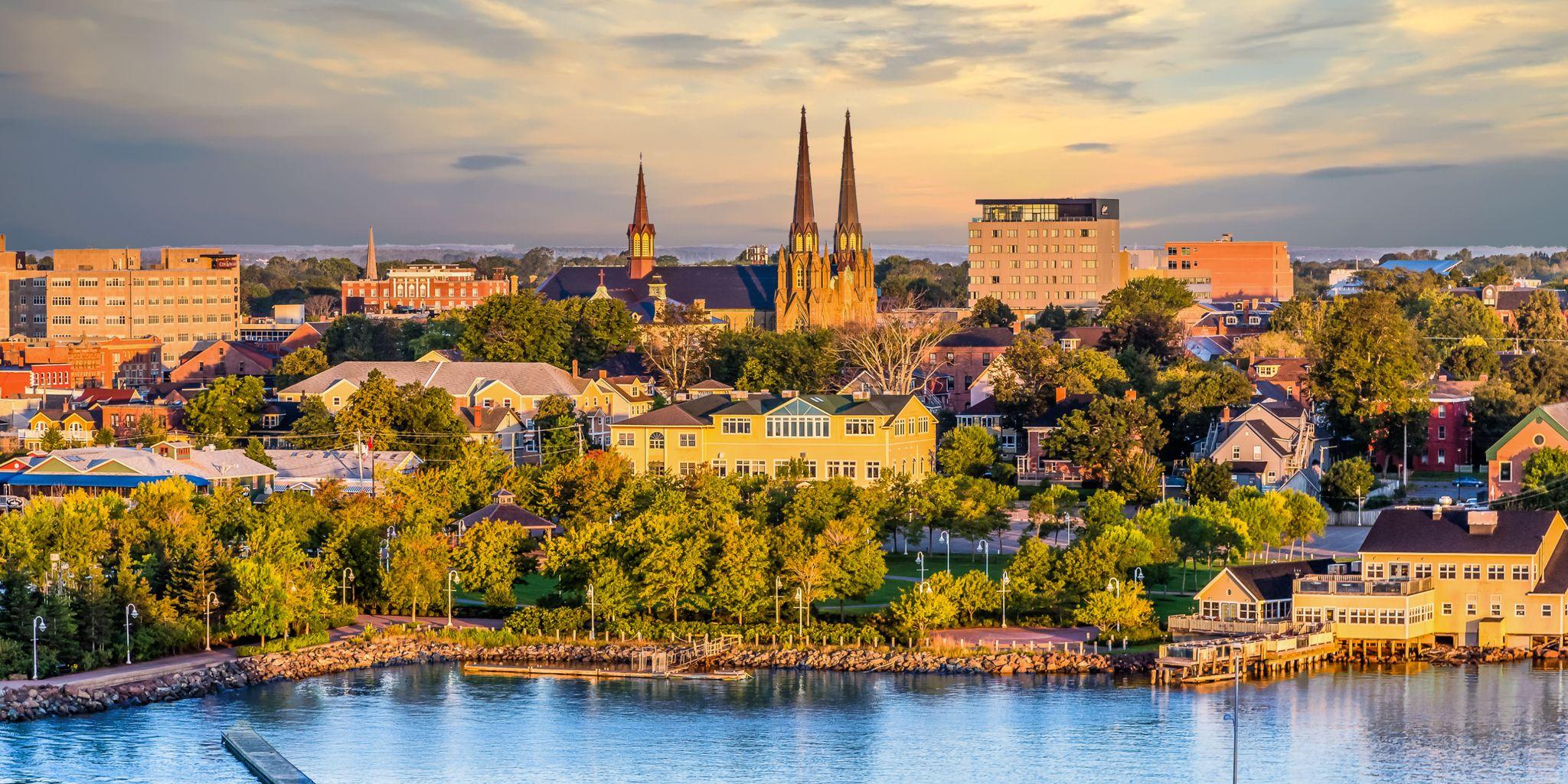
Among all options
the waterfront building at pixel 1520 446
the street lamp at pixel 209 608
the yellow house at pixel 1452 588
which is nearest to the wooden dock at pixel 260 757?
the street lamp at pixel 209 608

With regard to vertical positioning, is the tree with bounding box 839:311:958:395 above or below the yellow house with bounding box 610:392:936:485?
above

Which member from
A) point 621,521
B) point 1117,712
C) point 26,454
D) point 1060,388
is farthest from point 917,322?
point 1117,712

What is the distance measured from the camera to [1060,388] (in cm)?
8319

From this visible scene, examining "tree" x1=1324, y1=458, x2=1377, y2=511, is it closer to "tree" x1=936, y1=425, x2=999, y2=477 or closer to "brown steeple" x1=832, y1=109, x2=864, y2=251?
"tree" x1=936, y1=425, x2=999, y2=477

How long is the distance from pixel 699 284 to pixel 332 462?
59.3m

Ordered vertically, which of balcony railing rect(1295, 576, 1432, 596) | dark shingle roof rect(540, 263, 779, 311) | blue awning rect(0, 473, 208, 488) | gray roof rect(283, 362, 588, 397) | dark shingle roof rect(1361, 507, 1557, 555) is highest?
dark shingle roof rect(540, 263, 779, 311)

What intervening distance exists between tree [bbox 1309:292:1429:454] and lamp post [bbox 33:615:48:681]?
4845 cm

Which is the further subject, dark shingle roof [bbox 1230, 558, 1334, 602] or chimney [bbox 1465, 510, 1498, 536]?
chimney [bbox 1465, 510, 1498, 536]

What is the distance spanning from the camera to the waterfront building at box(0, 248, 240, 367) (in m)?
149

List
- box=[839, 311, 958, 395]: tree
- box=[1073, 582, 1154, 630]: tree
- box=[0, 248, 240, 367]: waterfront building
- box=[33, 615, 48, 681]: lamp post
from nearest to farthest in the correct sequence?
box=[33, 615, 48, 681]: lamp post → box=[1073, 582, 1154, 630]: tree → box=[839, 311, 958, 395]: tree → box=[0, 248, 240, 367]: waterfront building

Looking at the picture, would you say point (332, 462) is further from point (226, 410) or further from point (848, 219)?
point (848, 219)

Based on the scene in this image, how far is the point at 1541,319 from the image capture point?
120562mm

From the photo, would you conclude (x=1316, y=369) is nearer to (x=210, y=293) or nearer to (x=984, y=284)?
(x=984, y=284)

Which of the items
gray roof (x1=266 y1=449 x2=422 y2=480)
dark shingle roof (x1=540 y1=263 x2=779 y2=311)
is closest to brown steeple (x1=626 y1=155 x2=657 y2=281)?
dark shingle roof (x1=540 y1=263 x2=779 y2=311)
